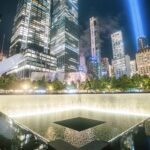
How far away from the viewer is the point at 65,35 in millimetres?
157875

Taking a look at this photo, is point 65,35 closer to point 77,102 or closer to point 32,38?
point 32,38

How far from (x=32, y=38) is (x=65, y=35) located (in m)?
38.0

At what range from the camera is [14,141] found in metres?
5.58

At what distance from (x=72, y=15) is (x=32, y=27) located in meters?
60.4

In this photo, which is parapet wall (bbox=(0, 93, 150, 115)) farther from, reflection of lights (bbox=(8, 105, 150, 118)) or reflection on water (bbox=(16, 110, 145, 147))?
reflection on water (bbox=(16, 110, 145, 147))

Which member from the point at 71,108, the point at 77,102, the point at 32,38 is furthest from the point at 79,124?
the point at 32,38

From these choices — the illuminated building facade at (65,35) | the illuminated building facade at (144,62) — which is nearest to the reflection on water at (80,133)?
the illuminated building facade at (144,62)

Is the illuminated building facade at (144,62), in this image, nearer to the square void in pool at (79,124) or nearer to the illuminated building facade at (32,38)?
the illuminated building facade at (32,38)

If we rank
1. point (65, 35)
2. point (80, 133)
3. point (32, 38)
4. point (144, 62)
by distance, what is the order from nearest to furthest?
Result: 1. point (80, 133)
2. point (32, 38)
3. point (144, 62)
4. point (65, 35)

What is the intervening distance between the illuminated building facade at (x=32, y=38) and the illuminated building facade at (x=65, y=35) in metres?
16.0

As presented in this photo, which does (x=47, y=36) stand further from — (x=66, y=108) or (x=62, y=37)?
(x=66, y=108)

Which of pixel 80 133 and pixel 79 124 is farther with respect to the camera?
pixel 79 124

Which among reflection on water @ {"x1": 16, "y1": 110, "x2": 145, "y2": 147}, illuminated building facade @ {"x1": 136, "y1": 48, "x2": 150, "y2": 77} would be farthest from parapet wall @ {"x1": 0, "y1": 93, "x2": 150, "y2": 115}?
illuminated building facade @ {"x1": 136, "y1": 48, "x2": 150, "y2": 77}

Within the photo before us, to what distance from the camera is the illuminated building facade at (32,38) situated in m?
111
